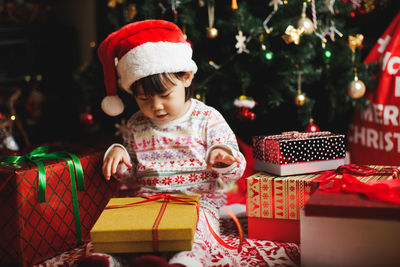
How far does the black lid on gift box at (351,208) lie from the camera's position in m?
0.88

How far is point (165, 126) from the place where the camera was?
4.11ft

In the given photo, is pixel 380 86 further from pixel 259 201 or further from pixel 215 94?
pixel 259 201

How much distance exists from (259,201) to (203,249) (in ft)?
0.79

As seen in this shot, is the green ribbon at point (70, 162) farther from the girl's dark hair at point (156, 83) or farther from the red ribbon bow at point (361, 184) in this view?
the red ribbon bow at point (361, 184)

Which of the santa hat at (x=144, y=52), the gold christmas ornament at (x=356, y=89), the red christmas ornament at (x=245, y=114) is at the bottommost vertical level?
the red christmas ornament at (x=245, y=114)

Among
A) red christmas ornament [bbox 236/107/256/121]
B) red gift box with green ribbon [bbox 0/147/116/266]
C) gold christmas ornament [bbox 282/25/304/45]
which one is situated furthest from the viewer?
red christmas ornament [bbox 236/107/256/121]

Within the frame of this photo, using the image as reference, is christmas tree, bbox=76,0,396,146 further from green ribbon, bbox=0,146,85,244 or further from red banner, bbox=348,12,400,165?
green ribbon, bbox=0,146,85,244

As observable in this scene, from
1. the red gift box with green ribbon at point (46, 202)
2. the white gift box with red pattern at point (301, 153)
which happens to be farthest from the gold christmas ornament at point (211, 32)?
the red gift box with green ribbon at point (46, 202)

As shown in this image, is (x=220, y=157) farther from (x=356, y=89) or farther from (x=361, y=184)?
(x=356, y=89)

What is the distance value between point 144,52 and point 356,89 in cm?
80

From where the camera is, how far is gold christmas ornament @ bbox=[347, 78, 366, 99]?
4.82 feet

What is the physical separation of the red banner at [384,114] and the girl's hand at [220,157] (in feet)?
2.26

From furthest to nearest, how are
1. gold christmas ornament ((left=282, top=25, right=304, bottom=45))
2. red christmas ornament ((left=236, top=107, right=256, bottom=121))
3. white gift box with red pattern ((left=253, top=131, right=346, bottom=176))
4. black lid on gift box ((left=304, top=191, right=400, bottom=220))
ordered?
red christmas ornament ((left=236, top=107, right=256, bottom=121)) < gold christmas ornament ((left=282, top=25, right=304, bottom=45)) < white gift box with red pattern ((left=253, top=131, right=346, bottom=176)) < black lid on gift box ((left=304, top=191, right=400, bottom=220))

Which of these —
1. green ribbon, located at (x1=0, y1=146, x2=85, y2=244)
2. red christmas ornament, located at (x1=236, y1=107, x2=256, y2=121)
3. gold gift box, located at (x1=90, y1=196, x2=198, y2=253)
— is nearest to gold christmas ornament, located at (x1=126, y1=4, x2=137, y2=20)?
red christmas ornament, located at (x1=236, y1=107, x2=256, y2=121)
